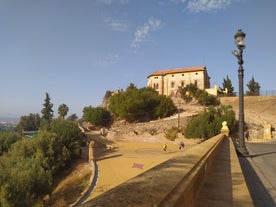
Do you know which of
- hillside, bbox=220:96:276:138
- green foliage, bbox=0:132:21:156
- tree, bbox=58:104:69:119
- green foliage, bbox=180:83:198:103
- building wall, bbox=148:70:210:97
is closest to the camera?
green foliage, bbox=0:132:21:156

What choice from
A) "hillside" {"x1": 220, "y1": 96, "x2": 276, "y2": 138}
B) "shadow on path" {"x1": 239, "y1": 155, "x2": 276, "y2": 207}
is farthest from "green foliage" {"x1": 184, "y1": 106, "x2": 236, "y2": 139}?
"shadow on path" {"x1": 239, "y1": 155, "x2": 276, "y2": 207}

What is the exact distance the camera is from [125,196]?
1541 millimetres

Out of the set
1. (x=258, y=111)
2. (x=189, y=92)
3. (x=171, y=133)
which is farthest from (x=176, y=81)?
(x=171, y=133)

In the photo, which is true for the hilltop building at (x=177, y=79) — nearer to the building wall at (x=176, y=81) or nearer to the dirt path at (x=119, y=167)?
the building wall at (x=176, y=81)

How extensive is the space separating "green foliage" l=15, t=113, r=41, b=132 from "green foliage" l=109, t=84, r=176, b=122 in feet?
132

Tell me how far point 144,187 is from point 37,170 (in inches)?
847

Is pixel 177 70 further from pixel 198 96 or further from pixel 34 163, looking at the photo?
pixel 34 163

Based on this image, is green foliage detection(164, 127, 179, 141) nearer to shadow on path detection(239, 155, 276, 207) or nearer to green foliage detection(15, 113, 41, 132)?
shadow on path detection(239, 155, 276, 207)

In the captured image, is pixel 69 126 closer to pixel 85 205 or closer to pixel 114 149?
pixel 114 149

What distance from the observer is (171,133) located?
4566 cm

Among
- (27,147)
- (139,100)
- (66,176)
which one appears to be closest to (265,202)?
(66,176)

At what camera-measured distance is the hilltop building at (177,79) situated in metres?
73.0

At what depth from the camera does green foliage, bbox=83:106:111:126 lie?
63594 millimetres

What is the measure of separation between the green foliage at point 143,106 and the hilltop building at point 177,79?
1573cm
